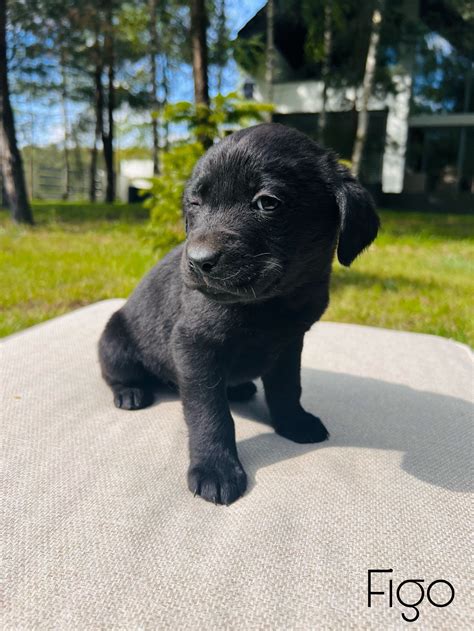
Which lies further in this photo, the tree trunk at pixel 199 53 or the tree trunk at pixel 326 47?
the tree trunk at pixel 326 47

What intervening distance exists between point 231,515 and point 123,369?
1012 millimetres

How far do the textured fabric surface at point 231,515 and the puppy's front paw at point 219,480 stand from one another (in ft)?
0.12

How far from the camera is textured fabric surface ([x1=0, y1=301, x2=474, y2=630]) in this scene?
136 centimetres

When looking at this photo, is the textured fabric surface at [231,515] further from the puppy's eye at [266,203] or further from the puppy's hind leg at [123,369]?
the puppy's eye at [266,203]

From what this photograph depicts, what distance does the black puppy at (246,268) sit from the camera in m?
1.60

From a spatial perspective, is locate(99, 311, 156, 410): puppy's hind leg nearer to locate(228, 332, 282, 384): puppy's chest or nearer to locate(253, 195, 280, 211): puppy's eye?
locate(228, 332, 282, 384): puppy's chest

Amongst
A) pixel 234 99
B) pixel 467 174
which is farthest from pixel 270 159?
pixel 467 174

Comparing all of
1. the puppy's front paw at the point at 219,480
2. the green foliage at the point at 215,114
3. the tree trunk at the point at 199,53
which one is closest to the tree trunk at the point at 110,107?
the tree trunk at the point at 199,53

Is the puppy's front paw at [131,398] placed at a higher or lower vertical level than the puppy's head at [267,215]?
lower

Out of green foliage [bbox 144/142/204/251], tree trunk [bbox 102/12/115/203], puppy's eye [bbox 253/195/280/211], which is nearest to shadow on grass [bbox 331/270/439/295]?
green foliage [bbox 144/142/204/251]

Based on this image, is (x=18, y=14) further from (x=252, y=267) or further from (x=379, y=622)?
(x=379, y=622)

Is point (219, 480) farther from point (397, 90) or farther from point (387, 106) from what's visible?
point (387, 106)

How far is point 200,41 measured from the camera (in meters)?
7.88

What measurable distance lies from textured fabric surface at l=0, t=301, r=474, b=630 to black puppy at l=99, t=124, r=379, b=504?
0.65 feet
